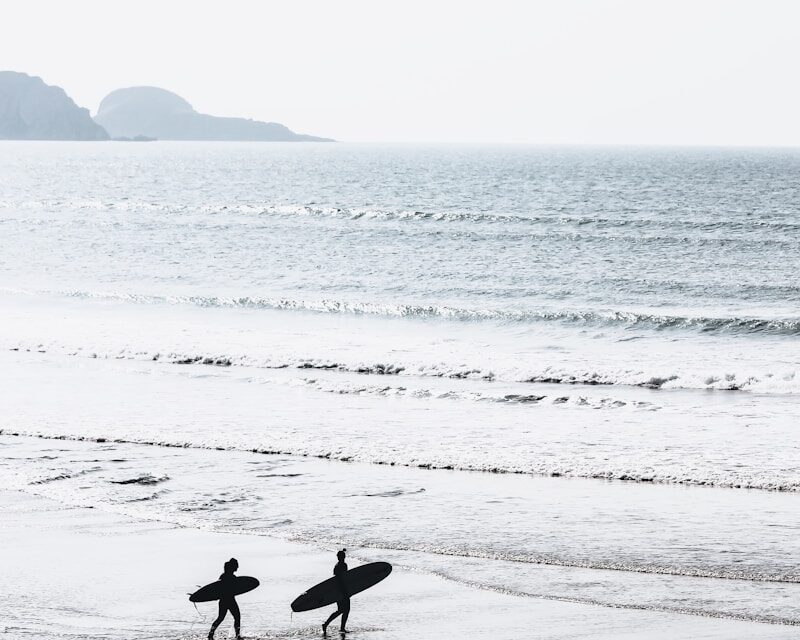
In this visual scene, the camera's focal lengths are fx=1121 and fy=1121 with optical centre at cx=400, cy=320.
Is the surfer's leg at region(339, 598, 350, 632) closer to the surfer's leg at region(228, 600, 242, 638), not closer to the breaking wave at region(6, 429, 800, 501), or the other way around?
the surfer's leg at region(228, 600, 242, 638)

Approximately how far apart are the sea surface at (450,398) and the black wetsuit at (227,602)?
329cm

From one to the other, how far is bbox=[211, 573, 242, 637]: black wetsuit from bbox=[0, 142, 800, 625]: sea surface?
3.29m

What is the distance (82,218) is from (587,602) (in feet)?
271

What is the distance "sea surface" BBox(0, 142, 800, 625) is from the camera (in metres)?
15.7

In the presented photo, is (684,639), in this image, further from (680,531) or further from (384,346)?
(384,346)

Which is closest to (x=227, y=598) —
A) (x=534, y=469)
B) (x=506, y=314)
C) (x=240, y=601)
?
(x=240, y=601)

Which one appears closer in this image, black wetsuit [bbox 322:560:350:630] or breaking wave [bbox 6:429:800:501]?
black wetsuit [bbox 322:560:350:630]

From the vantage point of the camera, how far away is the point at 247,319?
42.0m

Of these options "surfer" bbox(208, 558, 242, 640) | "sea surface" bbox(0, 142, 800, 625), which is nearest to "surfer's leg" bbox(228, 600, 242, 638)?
"surfer" bbox(208, 558, 242, 640)

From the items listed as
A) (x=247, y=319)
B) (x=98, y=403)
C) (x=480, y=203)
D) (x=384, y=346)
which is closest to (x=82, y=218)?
(x=480, y=203)

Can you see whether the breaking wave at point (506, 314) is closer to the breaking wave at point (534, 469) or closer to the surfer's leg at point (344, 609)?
the breaking wave at point (534, 469)

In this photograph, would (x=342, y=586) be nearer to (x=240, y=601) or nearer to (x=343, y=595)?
(x=343, y=595)

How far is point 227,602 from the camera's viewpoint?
11.7 m

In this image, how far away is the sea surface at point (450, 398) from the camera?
1569cm
